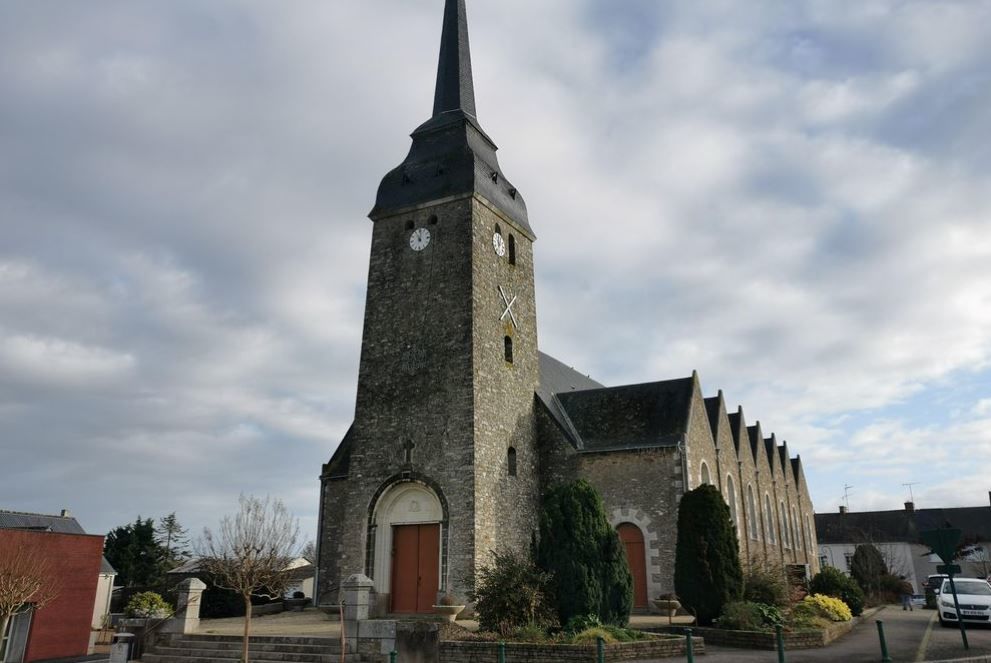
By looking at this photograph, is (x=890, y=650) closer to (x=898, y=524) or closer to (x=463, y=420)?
(x=463, y=420)

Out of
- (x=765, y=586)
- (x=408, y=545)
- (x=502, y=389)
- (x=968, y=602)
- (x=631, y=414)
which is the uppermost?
(x=502, y=389)

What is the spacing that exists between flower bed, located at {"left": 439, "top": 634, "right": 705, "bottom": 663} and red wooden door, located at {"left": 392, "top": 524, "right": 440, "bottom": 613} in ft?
19.4

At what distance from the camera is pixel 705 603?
15906 millimetres

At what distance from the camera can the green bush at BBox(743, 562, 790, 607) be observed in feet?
55.4

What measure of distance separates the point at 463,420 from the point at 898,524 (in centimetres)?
4938

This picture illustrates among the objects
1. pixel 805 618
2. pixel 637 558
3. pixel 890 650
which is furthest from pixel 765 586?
pixel 637 558

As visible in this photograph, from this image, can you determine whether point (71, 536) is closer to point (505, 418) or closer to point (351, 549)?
point (351, 549)

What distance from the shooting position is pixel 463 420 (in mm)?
19094

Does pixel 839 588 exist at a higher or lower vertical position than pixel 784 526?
lower

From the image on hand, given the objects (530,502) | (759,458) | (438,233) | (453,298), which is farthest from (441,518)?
(759,458)

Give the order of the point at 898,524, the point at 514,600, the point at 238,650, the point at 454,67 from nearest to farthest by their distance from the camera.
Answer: the point at 514,600 < the point at 238,650 < the point at 454,67 < the point at 898,524

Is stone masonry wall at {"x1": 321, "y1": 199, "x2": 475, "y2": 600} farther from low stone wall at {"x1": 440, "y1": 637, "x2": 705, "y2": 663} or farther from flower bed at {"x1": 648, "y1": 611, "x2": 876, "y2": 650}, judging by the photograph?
flower bed at {"x1": 648, "y1": 611, "x2": 876, "y2": 650}

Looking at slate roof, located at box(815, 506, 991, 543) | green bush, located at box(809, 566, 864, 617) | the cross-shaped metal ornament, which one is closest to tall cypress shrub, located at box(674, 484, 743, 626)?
green bush, located at box(809, 566, 864, 617)

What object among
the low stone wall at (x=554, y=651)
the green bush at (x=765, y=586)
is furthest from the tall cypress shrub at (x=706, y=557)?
the low stone wall at (x=554, y=651)
